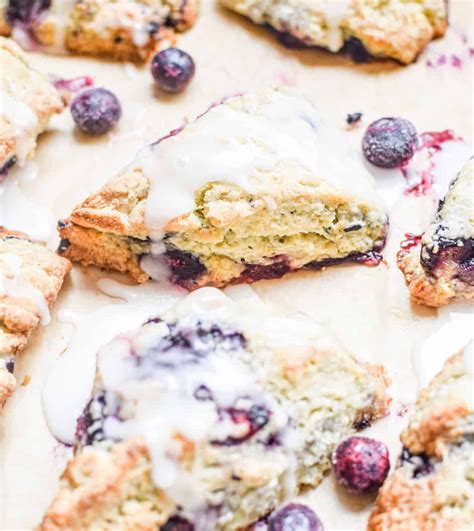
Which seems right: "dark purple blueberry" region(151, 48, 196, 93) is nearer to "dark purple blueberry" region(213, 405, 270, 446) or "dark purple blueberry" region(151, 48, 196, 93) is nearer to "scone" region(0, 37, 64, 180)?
"scone" region(0, 37, 64, 180)

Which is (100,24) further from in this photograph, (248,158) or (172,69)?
(248,158)

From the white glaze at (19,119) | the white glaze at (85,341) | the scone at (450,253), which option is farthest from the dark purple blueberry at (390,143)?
the white glaze at (19,119)

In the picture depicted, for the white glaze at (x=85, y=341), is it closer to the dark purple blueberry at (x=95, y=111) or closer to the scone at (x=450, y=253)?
the dark purple blueberry at (x=95, y=111)

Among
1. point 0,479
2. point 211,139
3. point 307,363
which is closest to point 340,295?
point 307,363

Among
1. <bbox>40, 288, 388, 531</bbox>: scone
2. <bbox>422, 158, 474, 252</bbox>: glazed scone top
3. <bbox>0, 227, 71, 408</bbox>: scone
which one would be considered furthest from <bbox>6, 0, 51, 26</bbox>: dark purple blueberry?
<bbox>422, 158, 474, 252</bbox>: glazed scone top

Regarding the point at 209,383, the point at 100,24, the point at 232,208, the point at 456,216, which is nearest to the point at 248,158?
the point at 232,208
